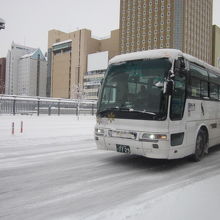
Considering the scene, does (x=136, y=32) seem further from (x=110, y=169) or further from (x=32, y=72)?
(x=110, y=169)

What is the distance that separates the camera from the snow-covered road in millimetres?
4332

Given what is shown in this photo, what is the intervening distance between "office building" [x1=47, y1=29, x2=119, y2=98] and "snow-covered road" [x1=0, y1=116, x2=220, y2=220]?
11884 centimetres

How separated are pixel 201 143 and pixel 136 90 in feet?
9.42

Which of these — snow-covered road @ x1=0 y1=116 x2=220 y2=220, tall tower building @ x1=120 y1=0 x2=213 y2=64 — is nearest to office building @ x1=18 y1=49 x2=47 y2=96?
tall tower building @ x1=120 y1=0 x2=213 y2=64

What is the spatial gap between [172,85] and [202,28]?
4934 inches

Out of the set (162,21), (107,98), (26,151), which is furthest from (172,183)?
(162,21)

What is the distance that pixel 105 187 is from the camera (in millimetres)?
5586

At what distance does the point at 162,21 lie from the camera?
114 m

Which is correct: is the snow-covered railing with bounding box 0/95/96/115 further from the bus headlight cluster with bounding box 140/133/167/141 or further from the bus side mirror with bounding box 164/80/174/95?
the bus side mirror with bounding box 164/80/174/95

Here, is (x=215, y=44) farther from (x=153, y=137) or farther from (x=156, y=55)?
(x=153, y=137)

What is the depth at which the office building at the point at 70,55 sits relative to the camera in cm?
13325

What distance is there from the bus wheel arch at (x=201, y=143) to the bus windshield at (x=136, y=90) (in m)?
2.14

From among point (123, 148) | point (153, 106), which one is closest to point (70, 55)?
point (123, 148)

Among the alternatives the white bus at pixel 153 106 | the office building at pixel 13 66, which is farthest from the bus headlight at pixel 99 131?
the office building at pixel 13 66
